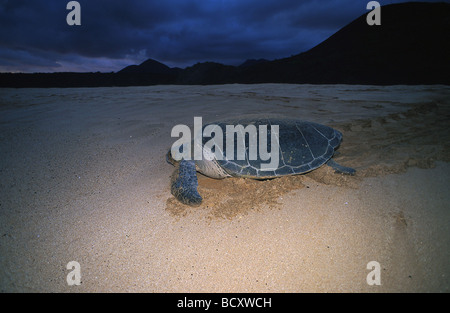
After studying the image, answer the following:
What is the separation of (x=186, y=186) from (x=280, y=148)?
4.23ft

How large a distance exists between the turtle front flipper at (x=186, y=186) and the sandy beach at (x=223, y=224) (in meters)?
0.09

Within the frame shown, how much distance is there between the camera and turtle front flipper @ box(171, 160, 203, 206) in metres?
2.00

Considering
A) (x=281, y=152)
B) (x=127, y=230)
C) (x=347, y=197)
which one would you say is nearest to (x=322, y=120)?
(x=281, y=152)

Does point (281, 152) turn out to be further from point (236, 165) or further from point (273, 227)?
point (273, 227)

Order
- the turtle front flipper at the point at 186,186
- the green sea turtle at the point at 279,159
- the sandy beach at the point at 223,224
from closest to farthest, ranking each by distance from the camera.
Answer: the sandy beach at the point at 223,224 < the turtle front flipper at the point at 186,186 < the green sea turtle at the point at 279,159

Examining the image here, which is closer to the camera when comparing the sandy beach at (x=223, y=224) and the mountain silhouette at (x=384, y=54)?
the sandy beach at (x=223, y=224)

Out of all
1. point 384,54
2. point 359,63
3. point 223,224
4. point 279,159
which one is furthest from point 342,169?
point 384,54

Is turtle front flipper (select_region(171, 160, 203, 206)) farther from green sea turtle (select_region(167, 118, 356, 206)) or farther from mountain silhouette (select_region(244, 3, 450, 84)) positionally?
mountain silhouette (select_region(244, 3, 450, 84))

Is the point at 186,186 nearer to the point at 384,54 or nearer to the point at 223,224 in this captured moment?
the point at 223,224

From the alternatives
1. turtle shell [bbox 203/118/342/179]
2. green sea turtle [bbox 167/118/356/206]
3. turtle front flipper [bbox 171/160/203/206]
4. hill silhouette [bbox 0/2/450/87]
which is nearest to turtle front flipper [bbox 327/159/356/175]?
green sea turtle [bbox 167/118/356/206]

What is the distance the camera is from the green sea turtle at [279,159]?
2340mm

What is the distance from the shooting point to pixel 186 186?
2154 mm

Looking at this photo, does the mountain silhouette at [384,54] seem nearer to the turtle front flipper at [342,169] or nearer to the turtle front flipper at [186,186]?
the turtle front flipper at [342,169]

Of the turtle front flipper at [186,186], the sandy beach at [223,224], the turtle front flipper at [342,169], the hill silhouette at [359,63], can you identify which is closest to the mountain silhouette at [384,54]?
the hill silhouette at [359,63]
